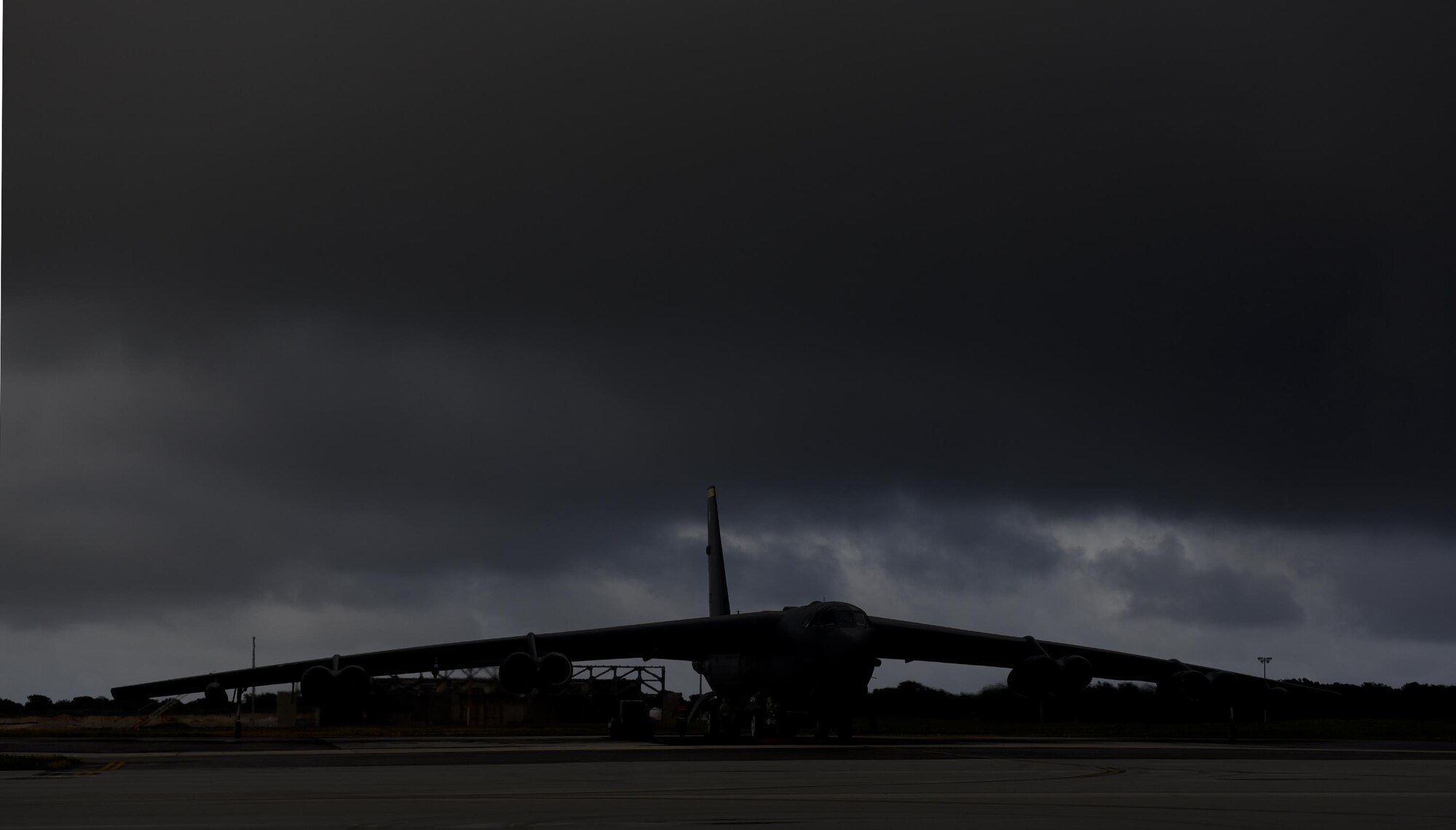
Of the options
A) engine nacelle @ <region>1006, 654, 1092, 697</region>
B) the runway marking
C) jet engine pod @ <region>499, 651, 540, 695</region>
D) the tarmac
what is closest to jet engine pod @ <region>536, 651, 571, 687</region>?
jet engine pod @ <region>499, 651, 540, 695</region>

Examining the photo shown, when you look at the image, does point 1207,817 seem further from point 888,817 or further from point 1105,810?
point 888,817

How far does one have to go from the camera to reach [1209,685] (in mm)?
41656

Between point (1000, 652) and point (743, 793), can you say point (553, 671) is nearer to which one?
point (1000, 652)

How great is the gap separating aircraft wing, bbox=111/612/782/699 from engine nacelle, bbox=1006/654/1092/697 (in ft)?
25.9

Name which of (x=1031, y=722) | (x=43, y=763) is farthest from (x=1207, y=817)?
(x=1031, y=722)

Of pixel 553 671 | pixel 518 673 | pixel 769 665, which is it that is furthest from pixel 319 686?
pixel 769 665

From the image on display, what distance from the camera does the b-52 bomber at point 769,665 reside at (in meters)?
34.9

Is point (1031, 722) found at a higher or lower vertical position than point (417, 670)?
lower

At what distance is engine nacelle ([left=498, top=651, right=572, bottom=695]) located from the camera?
37.2m

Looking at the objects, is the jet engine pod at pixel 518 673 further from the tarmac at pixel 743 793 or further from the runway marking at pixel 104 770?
the runway marking at pixel 104 770

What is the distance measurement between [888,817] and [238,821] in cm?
391

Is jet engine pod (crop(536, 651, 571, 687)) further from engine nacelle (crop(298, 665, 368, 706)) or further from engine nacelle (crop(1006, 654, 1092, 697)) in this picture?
engine nacelle (crop(1006, 654, 1092, 697))

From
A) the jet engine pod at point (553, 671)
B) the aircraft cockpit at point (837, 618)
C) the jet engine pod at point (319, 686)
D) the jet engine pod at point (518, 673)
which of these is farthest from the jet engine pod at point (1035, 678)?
the jet engine pod at point (319, 686)

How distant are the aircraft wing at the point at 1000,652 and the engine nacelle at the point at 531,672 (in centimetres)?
1051
